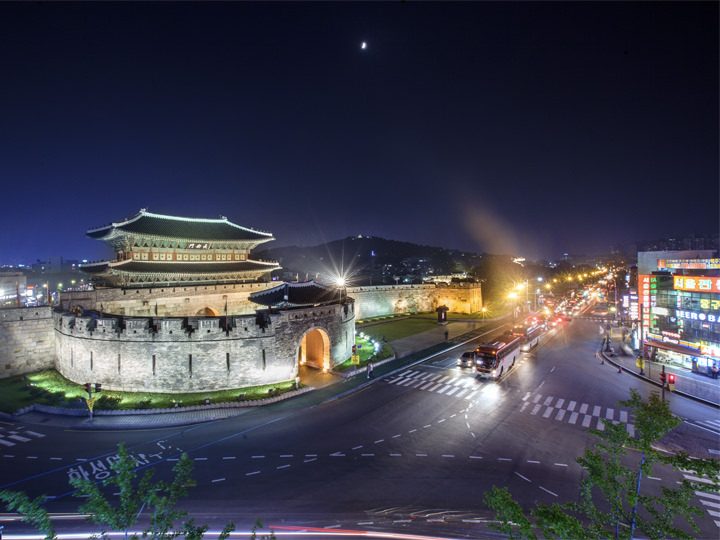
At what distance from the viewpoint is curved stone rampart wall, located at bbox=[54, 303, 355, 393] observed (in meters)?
21.0

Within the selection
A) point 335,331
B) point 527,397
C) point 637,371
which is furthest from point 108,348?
point 637,371

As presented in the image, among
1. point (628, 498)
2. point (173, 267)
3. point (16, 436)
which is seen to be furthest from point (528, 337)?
point (16, 436)

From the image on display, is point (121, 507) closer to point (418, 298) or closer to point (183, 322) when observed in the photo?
point (183, 322)

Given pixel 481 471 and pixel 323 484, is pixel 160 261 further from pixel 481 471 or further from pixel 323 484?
pixel 481 471

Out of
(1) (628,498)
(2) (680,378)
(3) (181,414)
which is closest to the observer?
(1) (628,498)

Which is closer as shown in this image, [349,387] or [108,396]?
[108,396]

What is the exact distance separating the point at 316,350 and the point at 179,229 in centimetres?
2128

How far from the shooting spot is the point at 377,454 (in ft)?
47.2

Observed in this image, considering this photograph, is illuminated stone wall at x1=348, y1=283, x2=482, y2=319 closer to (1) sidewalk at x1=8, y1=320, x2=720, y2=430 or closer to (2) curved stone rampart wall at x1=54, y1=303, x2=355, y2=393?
(1) sidewalk at x1=8, y1=320, x2=720, y2=430

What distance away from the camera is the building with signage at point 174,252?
3253cm

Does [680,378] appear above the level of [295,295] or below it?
below

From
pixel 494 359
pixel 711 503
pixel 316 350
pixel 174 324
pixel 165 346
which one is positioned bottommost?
pixel 711 503

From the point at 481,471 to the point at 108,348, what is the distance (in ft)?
71.9

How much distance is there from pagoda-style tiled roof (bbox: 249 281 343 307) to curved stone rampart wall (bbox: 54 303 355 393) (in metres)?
2.86
